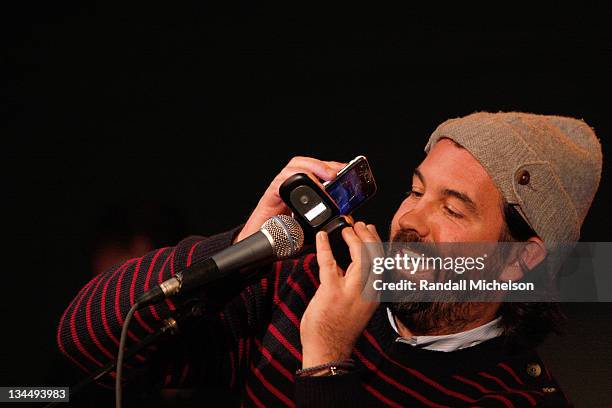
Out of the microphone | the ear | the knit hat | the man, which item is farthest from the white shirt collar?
the microphone

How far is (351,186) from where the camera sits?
112cm

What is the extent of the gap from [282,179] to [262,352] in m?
0.39

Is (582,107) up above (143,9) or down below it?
below

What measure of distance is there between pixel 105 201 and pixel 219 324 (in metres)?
0.76

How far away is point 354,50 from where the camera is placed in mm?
1643

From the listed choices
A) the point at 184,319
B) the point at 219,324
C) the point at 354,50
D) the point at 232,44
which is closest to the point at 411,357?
the point at 219,324

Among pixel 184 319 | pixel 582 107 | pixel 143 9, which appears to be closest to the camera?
pixel 184 319

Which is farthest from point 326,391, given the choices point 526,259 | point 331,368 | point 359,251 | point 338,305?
point 526,259

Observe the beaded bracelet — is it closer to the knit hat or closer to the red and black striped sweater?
the red and black striped sweater

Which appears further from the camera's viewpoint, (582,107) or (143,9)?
(143,9)

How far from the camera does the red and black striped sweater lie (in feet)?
3.88

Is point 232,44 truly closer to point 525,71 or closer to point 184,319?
point 525,71

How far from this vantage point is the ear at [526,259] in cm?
131

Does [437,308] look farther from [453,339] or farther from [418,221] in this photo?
[418,221]
